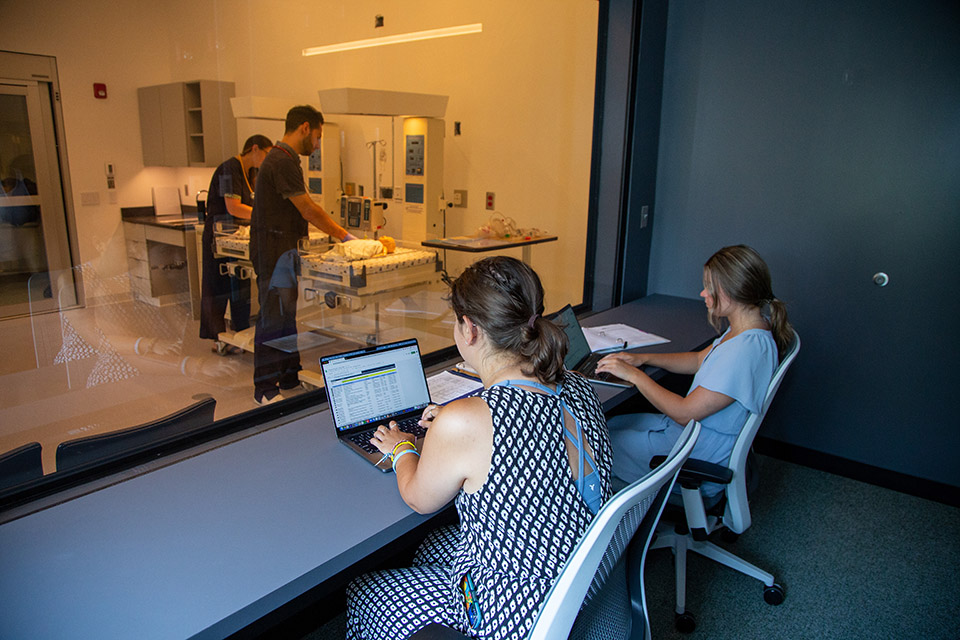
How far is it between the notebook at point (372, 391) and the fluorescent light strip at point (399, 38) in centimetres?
170

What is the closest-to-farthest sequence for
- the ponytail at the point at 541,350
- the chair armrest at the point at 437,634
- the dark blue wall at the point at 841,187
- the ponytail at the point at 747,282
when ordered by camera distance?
1. the chair armrest at the point at 437,634
2. the ponytail at the point at 541,350
3. the ponytail at the point at 747,282
4. the dark blue wall at the point at 841,187

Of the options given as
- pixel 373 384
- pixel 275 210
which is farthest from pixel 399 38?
pixel 373 384

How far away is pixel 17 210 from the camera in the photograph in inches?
57.9

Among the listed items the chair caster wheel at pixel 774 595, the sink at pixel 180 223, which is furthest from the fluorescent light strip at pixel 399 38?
the chair caster wheel at pixel 774 595

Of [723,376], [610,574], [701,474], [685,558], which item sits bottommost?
[685,558]

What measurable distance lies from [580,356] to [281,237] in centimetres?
147

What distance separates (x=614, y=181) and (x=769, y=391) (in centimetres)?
151

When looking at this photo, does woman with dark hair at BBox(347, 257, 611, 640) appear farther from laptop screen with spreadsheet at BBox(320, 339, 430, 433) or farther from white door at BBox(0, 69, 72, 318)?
white door at BBox(0, 69, 72, 318)

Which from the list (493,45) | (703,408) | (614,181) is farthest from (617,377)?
(493,45)

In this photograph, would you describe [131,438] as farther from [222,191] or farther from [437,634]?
[222,191]

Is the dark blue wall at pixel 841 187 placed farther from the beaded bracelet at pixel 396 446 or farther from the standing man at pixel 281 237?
the beaded bracelet at pixel 396 446

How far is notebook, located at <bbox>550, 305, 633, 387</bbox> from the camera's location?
2023 mm

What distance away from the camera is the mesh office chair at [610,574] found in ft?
2.92

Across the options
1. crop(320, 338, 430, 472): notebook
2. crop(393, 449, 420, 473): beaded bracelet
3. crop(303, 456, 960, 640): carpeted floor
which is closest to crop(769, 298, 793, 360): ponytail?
crop(303, 456, 960, 640): carpeted floor
